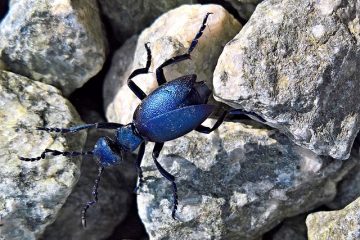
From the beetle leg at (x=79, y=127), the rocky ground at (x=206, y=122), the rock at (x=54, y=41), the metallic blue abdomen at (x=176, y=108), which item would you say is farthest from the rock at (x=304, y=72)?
the rock at (x=54, y=41)

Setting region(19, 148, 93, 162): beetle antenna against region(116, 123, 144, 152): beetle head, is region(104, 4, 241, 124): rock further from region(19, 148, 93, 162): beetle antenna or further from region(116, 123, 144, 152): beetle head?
region(19, 148, 93, 162): beetle antenna

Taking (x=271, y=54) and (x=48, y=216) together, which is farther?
(x=48, y=216)

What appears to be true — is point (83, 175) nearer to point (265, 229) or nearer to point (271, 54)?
point (265, 229)

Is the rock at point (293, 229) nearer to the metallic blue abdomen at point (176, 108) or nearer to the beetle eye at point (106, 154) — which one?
the metallic blue abdomen at point (176, 108)

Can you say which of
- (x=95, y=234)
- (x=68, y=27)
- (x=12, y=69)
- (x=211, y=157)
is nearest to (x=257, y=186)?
A: (x=211, y=157)

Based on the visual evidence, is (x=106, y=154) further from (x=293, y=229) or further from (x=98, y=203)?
(x=293, y=229)

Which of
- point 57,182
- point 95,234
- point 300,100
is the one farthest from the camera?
point 95,234
